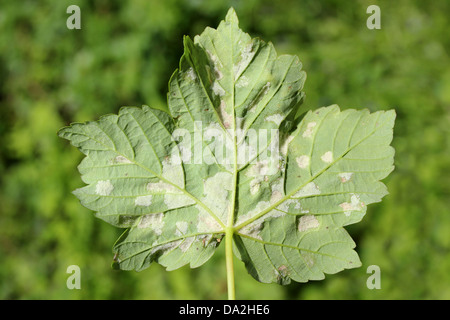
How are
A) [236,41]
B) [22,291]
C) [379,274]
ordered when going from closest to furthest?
[236,41], [379,274], [22,291]

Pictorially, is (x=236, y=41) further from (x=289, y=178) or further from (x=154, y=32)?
(x=154, y=32)

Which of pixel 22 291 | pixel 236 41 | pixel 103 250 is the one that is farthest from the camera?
pixel 22 291

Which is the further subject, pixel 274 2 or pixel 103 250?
pixel 274 2

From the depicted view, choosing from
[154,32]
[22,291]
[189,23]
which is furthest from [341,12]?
[22,291]

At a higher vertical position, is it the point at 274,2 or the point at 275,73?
the point at 274,2

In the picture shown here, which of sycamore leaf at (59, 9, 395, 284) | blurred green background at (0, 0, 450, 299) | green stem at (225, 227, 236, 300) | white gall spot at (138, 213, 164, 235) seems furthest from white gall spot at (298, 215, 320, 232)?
blurred green background at (0, 0, 450, 299)
